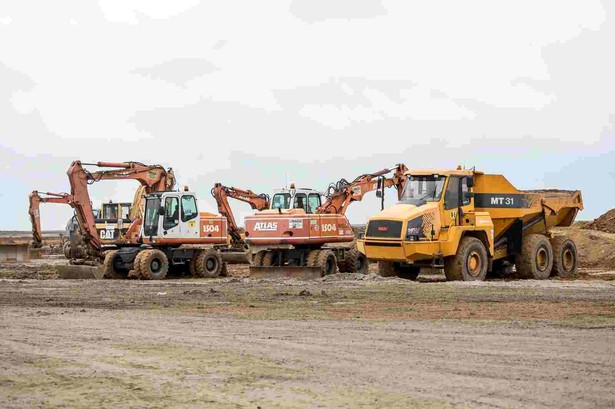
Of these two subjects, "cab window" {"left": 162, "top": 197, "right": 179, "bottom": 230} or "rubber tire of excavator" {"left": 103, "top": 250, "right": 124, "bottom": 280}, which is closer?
"rubber tire of excavator" {"left": 103, "top": 250, "right": 124, "bottom": 280}

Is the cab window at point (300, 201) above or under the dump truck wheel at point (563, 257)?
above

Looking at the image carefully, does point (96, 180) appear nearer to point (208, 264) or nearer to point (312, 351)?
point (208, 264)

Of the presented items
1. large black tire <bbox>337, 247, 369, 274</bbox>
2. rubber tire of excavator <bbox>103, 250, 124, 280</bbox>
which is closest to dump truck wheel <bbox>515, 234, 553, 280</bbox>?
large black tire <bbox>337, 247, 369, 274</bbox>

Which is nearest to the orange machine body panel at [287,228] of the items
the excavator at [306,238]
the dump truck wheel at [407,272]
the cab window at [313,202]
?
the excavator at [306,238]

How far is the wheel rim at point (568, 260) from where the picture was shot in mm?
30906

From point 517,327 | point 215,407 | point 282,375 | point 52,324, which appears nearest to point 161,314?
point 52,324

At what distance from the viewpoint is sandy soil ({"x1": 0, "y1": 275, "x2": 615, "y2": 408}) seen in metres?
9.84

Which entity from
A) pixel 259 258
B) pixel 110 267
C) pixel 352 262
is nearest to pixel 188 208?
pixel 259 258

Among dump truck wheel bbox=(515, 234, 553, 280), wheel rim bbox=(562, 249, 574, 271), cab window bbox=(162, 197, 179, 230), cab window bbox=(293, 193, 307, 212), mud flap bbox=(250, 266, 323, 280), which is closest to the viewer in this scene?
dump truck wheel bbox=(515, 234, 553, 280)

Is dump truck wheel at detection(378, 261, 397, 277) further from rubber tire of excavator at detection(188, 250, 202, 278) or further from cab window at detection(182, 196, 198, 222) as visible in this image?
cab window at detection(182, 196, 198, 222)

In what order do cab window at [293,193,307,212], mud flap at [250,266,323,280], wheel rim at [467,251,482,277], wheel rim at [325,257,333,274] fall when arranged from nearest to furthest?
wheel rim at [467,251,482,277] < mud flap at [250,266,323,280] < wheel rim at [325,257,333,274] < cab window at [293,193,307,212]

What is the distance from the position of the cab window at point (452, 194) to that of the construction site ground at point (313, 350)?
4.70 m

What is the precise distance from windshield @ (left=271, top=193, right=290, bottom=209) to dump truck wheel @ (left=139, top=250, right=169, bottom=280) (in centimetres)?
436

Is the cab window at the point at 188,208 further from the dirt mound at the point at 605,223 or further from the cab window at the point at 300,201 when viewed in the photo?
the dirt mound at the point at 605,223
